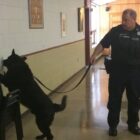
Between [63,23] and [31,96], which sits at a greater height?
[63,23]

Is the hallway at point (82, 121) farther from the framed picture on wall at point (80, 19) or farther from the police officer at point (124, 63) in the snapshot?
the framed picture on wall at point (80, 19)

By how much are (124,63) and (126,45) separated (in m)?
0.21

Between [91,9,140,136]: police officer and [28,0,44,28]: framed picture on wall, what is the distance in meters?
1.65

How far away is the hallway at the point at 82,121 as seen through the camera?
3.95 meters

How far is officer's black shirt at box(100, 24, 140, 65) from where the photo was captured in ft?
12.2

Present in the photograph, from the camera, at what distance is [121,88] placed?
3867mm

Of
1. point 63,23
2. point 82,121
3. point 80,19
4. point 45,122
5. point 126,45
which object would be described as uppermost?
point 80,19

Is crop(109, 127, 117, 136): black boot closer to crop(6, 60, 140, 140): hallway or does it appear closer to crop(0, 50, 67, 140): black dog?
crop(6, 60, 140, 140): hallway

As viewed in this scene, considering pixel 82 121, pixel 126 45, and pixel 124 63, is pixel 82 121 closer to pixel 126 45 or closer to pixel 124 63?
pixel 124 63

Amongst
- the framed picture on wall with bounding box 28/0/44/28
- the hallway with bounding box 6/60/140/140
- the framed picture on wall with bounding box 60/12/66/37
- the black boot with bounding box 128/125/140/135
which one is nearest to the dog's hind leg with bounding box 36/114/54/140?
the hallway with bounding box 6/60/140/140

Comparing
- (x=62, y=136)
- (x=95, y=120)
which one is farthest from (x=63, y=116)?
(x=62, y=136)

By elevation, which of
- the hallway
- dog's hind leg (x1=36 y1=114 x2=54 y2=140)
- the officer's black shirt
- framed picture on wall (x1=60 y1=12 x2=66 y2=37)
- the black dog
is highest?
framed picture on wall (x1=60 y1=12 x2=66 y2=37)

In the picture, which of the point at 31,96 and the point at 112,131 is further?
the point at 112,131

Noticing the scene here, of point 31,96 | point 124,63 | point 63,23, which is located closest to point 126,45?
point 124,63
